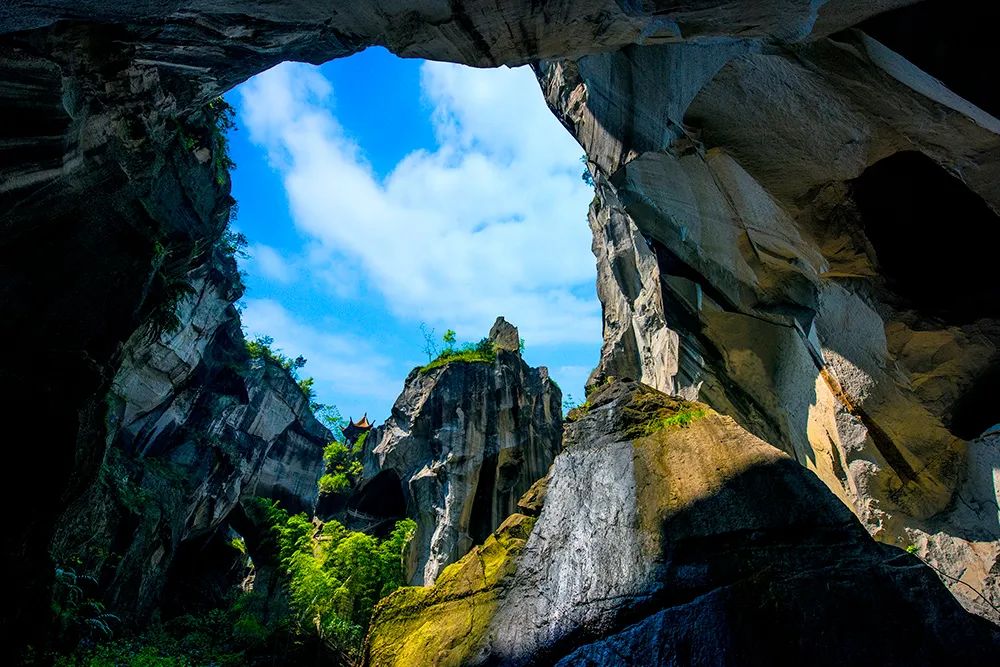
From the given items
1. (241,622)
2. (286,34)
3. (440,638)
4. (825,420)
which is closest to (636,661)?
(440,638)

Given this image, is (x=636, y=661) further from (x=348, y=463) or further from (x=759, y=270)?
(x=348, y=463)

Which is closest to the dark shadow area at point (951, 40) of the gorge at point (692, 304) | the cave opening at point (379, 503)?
the gorge at point (692, 304)

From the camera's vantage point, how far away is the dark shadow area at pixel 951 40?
5684 mm

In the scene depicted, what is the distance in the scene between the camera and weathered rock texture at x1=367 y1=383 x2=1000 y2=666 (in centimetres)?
367

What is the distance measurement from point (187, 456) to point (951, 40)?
2871 cm

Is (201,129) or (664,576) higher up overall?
(201,129)

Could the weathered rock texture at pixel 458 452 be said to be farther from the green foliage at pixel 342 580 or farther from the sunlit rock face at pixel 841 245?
the sunlit rock face at pixel 841 245

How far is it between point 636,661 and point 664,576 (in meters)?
0.85

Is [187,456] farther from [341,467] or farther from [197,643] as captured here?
[341,467]

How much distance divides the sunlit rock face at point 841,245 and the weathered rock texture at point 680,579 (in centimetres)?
450

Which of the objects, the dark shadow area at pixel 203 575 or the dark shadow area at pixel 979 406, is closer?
the dark shadow area at pixel 979 406

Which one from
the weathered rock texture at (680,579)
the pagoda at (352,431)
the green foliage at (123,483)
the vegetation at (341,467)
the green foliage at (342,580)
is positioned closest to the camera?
the weathered rock texture at (680,579)

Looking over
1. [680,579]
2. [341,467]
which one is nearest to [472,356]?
[341,467]

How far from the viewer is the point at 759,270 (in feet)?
32.7
